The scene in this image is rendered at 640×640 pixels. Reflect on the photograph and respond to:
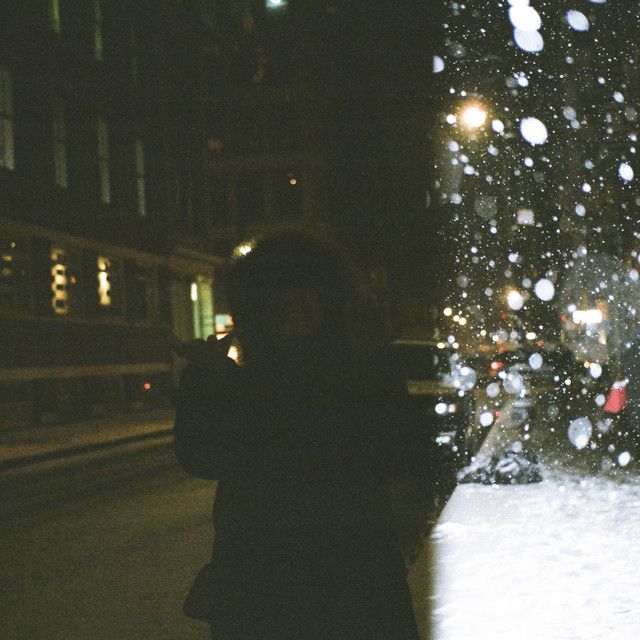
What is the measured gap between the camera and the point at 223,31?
5703cm

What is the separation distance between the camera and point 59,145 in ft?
89.0

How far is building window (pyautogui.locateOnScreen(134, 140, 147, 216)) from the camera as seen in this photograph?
32.4m

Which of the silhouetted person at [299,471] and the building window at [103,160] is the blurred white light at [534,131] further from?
the silhouetted person at [299,471]

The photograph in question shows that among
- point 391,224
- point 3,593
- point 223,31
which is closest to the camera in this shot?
point 3,593

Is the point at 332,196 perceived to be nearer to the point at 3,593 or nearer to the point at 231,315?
the point at 3,593

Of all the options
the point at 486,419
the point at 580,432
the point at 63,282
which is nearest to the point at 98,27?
the point at 63,282

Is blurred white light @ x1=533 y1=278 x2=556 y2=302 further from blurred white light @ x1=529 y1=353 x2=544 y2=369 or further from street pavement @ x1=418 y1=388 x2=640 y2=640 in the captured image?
street pavement @ x1=418 y1=388 x2=640 y2=640

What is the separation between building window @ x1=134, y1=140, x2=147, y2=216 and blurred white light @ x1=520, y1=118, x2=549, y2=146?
77.9 m

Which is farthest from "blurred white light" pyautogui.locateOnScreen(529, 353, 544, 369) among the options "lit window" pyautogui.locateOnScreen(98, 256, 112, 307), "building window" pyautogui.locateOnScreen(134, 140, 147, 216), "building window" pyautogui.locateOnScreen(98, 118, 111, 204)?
"building window" pyautogui.locateOnScreen(98, 118, 111, 204)

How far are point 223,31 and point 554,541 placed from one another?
51885mm

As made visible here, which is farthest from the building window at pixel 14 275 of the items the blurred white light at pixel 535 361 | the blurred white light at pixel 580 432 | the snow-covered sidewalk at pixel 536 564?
the blurred white light at pixel 535 361

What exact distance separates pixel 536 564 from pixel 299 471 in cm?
529

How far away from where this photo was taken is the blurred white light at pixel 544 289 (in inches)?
Result: 4449

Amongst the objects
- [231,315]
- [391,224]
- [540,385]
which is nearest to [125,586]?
[231,315]
